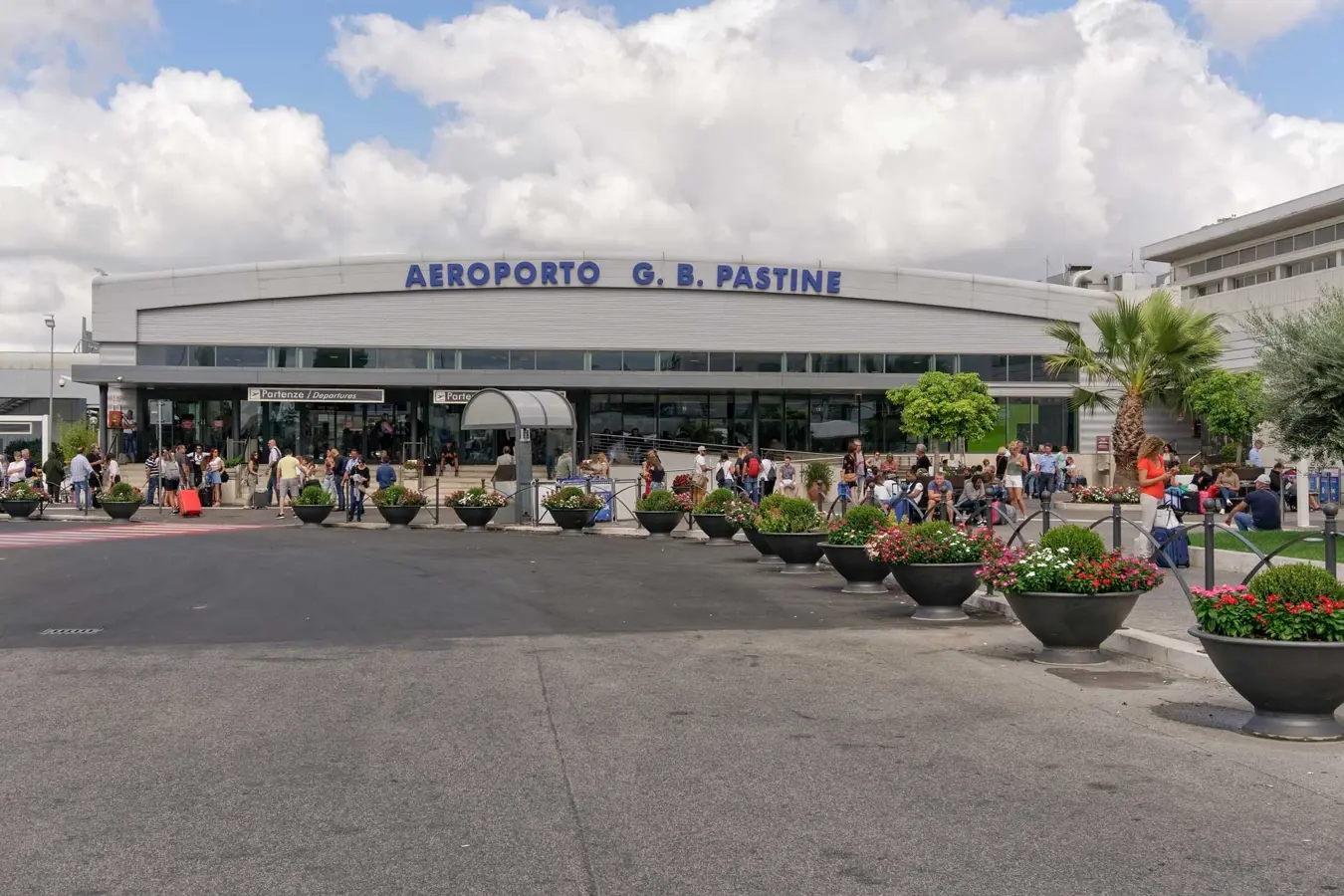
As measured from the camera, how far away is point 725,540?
23125 mm

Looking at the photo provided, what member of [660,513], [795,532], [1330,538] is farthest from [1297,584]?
[660,513]

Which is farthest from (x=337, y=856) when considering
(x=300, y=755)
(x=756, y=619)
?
(x=756, y=619)

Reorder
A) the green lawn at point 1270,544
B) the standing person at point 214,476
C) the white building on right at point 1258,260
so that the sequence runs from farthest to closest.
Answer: the white building on right at point 1258,260 → the standing person at point 214,476 → the green lawn at point 1270,544

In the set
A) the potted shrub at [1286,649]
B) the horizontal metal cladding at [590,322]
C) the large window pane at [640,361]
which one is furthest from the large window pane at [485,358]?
the potted shrub at [1286,649]

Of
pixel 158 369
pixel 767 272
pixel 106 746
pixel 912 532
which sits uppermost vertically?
pixel 767 272

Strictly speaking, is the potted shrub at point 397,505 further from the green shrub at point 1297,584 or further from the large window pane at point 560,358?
the green shrub at point 1297,584

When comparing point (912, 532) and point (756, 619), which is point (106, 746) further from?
point (912, 532)

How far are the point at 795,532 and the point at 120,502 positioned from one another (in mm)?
19540

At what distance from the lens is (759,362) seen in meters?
49.8

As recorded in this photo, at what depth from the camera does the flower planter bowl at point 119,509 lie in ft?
98.5

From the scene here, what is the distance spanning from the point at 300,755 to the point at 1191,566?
43.1 ft

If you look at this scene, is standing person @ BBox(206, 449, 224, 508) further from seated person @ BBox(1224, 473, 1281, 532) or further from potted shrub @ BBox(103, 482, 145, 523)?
seated person @ BBox(1224, 473, 1281, 532)

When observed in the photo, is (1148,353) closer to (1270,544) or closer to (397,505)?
(1270,544)

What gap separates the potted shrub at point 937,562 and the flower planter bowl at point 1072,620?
208cm
